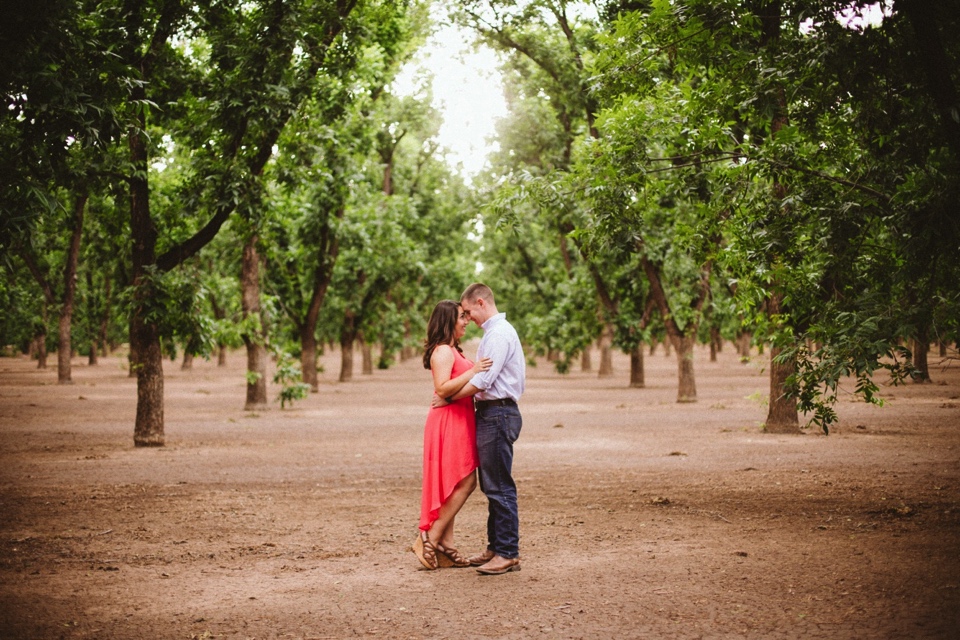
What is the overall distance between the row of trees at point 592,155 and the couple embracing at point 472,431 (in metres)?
2.81

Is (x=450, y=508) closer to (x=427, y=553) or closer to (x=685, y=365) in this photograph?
(x=427, y=553)

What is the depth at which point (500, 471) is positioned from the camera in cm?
694

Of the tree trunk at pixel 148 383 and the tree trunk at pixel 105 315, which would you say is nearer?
the tree trunk at pixel 148 383

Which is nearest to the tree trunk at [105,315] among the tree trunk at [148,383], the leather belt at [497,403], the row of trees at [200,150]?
the row of trees at [200,150]

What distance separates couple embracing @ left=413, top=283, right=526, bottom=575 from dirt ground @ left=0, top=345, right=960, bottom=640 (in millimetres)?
292

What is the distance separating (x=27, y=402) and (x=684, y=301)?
65.7 ft

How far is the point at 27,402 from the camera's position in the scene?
27078 millimetres

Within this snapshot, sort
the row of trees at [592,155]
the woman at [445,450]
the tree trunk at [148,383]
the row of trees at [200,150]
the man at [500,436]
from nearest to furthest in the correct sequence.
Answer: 1. the man at [500,436]
2. the woman at [445,450]
3. the row of trees at [592,155]
4. the row of trees at [200,150]
5. the tree trunk at [148,383]

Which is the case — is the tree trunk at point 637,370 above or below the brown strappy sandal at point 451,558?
above

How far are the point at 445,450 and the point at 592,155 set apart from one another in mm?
4687

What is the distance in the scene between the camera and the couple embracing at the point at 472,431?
6918mm

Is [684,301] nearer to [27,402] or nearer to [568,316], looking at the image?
[568,316]

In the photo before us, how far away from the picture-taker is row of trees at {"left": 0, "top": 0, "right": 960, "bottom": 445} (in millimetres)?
7688

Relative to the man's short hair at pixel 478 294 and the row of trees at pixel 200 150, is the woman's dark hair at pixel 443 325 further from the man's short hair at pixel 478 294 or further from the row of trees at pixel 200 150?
the row of trees at pixel 200 150
